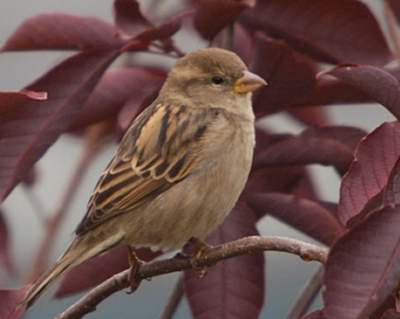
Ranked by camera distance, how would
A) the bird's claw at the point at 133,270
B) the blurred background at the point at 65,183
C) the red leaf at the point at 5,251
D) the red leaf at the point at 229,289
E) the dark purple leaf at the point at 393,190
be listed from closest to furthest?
the dark purple leaf at the point at 393,190, the red leaf at the point at 229,289, the bird's claw at the point at 133,270, the red leaf at the point at 5,251, the blurred background at the point at 65,183

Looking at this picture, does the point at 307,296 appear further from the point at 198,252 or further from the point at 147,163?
the point at 147,163

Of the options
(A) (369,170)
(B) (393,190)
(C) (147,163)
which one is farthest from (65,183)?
(B) (393,190)

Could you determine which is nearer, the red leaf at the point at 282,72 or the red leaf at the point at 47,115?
the red leaf at the point at 47,115

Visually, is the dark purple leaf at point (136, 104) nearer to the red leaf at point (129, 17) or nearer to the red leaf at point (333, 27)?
the red leaf at point (129, 17)

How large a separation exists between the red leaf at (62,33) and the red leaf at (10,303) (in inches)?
32.0

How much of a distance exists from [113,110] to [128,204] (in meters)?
0.26

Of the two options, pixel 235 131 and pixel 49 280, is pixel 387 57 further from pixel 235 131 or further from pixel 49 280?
pixel 49 280

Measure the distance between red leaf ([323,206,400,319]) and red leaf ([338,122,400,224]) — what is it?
37 cm

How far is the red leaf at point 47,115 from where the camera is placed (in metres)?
2.74

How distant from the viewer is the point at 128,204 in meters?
3.25

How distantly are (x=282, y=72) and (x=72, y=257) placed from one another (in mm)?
712

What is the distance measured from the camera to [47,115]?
2854 millimetres

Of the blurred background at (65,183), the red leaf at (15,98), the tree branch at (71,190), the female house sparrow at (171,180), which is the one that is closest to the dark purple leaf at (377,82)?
the red leaf at (15,98)

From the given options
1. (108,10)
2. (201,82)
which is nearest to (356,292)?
(201,82)
